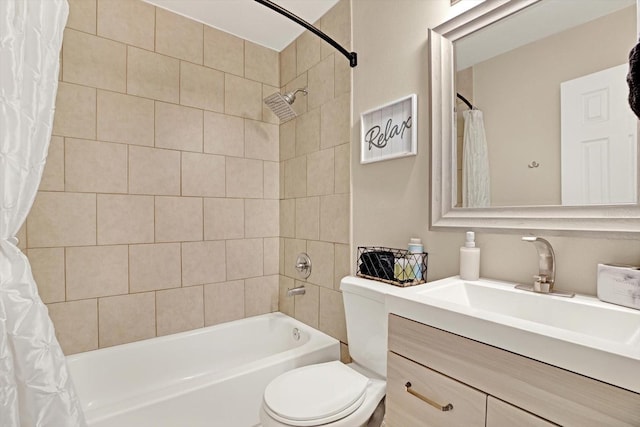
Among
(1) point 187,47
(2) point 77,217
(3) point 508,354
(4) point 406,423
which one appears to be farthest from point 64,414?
(1) point 187,47

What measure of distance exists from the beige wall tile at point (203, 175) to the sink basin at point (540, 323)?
155 centimetres

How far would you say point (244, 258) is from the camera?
231 centimetres

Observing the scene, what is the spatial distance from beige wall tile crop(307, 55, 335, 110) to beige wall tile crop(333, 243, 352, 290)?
2.95ft

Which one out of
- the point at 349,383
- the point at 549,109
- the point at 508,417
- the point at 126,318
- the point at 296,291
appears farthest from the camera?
the point at 296,291

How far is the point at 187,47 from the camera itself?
207 centimetres

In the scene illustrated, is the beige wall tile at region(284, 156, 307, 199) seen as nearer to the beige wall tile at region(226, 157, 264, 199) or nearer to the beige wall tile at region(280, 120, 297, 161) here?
the beige wall tile at region(280, 120, 297, 161)

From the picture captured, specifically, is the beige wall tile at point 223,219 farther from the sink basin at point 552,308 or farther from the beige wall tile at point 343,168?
the sink basin at point 552,308

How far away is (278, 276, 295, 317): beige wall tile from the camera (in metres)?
2.31

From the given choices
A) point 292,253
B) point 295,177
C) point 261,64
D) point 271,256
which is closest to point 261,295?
point 271,256

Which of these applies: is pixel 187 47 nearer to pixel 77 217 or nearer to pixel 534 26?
pixel 77 217

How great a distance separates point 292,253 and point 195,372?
95 cm

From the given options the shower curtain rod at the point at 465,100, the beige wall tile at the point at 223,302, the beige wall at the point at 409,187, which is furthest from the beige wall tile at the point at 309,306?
the shower curtain rod at the point at 465,100

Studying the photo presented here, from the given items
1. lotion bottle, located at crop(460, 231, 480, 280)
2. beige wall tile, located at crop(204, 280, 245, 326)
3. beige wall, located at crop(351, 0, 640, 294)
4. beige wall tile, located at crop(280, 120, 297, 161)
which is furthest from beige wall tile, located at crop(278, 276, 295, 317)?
lotion bottle, located at crop(460, 231, 480, 280)

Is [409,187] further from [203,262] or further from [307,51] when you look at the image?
[203,262]
